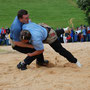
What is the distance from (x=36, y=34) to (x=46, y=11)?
2950 cm

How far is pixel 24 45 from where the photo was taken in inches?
213

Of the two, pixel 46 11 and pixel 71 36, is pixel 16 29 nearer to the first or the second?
pixel 71 36

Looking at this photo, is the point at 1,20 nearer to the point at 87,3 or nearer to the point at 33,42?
the point at 87,3

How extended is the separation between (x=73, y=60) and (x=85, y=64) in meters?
0.71

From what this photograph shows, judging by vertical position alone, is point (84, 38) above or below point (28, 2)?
below

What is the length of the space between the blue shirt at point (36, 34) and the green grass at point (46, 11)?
2020 cm

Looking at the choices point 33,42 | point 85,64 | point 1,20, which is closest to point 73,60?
point 85,64

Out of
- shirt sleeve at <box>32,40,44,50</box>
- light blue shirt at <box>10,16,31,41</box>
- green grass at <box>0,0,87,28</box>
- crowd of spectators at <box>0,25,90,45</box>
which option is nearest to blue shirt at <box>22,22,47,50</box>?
shirt sleeve at <box>32,40,44,50</box>

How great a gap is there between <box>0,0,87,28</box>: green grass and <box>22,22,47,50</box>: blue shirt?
20.2 m

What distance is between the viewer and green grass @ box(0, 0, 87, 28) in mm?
28000

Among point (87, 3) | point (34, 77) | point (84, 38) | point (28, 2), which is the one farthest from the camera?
point (28, 2)

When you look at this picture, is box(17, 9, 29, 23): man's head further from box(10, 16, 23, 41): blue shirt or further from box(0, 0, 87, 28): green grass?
box(0, 0, 87, 28): green grass

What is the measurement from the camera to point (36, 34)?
498cm

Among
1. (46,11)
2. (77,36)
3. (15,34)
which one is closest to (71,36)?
(77,36)
